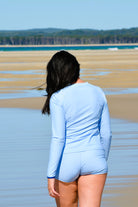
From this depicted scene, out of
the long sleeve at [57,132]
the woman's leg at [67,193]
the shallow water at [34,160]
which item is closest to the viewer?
the long sleeve at [57,132]

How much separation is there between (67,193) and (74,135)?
1.50ft

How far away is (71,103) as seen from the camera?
4.14 metres

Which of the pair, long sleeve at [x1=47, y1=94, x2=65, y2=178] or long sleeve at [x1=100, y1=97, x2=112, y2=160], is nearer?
long sleeve at [x1=47, y1=94, x2=65, y2=178]

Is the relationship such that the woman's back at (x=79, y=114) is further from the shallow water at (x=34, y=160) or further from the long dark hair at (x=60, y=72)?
the shallow water at (x=34, y=160)

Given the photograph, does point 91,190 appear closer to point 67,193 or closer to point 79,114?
point 67,193

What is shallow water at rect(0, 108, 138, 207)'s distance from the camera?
290 inches

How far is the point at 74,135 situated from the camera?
4164 mm

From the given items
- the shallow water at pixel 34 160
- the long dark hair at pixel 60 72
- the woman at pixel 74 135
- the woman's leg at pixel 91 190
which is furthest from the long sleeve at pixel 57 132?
the shallow water at pixel 34 160

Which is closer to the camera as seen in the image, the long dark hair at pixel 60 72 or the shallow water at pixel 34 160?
the long dark hair at pixel 60 72

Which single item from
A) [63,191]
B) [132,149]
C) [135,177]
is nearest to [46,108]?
[63,191]

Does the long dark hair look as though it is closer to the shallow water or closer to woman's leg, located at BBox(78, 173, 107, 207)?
woman's leg, located at BBox(78, 173, 107, 207)

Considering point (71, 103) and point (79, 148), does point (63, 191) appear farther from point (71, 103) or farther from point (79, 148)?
point (71, 103)

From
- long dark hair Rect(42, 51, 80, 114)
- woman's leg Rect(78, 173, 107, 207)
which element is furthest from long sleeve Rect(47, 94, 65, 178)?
woman's leg Rect(78, 173, 107, 207)

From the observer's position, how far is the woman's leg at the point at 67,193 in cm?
423
